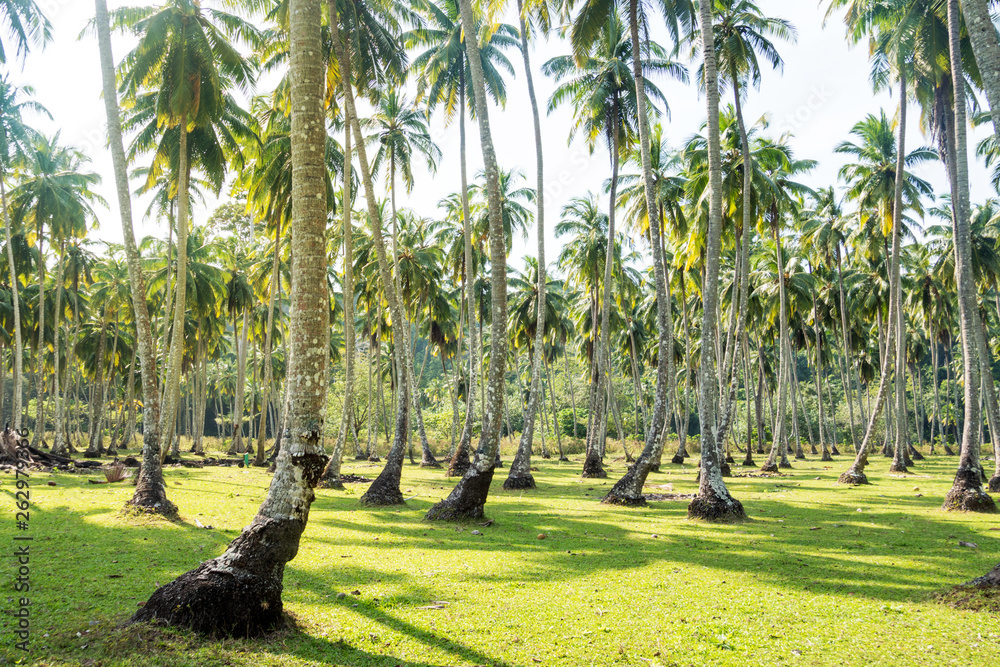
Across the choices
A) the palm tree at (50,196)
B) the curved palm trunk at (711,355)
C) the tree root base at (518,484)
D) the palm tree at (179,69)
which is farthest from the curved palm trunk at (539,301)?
the palm tree at (50,196)

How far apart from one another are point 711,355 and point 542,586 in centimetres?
703

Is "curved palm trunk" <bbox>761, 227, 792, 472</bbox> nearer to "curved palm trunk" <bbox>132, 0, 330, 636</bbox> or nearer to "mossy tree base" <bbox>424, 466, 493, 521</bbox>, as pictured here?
"mossy tree base" <bbox>424, 466, 493, 521</bbox>

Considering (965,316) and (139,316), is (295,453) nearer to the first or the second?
(139,316)

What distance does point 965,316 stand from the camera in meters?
13.3

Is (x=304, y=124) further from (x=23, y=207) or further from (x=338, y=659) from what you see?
(x=23, y=207)

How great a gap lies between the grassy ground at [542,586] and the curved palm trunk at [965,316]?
0.90 meters

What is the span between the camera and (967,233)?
13.3 m

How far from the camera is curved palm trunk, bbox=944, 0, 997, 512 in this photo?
12.2 metres

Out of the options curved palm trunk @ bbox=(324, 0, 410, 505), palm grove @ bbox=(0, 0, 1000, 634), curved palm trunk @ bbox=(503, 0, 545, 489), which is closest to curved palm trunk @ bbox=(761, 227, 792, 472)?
palm grove @ bbox=(0, 0, 1000, 634)

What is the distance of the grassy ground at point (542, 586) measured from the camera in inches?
185

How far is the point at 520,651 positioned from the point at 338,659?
1.47 m

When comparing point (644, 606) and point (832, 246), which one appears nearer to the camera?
point (644, 606)

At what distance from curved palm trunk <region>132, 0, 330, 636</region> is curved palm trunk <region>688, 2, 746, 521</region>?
8.68 meters

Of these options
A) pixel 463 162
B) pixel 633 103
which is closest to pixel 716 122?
pixel 633 103
